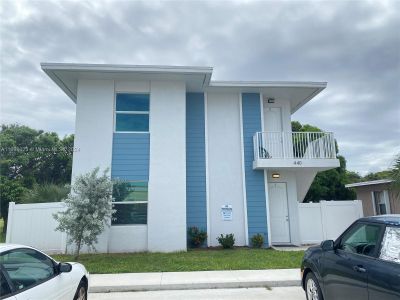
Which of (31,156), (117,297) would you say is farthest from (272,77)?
(31,156)

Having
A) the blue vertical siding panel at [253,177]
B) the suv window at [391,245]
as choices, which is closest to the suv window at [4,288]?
the suv window at [391,245]

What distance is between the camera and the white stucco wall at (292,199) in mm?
12492

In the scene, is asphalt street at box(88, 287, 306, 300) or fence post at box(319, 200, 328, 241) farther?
fence post at box(319, 200, 328, 241)

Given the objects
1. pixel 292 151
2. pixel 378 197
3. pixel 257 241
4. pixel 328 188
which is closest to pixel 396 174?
pixel 292 151

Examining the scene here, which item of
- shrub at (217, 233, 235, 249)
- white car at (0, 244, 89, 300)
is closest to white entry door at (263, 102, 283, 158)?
shrub at (217, 233, 235, 249)

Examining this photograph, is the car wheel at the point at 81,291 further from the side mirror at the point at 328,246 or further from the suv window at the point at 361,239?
the suv window at the point at 361,239

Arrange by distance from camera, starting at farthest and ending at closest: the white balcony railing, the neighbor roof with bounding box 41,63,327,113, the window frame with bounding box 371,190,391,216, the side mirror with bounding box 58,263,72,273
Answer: the window frame with bounding box 371,190,391,216
the white balcony railing
the neighbor roof with bounding box 41,63,327,113
the side mirror with bounding box 58,263,72,273

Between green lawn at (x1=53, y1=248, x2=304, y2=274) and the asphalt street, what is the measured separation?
4.98 ft

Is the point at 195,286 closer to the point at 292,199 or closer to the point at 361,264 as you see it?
the point at 361,264

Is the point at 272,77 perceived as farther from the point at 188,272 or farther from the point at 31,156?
the point at 31,156

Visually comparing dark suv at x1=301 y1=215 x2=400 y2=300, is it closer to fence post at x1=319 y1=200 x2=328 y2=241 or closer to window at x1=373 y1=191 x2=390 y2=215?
fence post at x1=319 y1=200 x2=328 y2=241

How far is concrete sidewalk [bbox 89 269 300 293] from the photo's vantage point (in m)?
6.67

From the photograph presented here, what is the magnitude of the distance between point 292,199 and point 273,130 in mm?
3083

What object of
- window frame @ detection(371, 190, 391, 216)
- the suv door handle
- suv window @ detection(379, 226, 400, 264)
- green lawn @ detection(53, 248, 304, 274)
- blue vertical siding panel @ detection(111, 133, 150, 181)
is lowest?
green lawn @ detection(53, 248, 304, 274)
